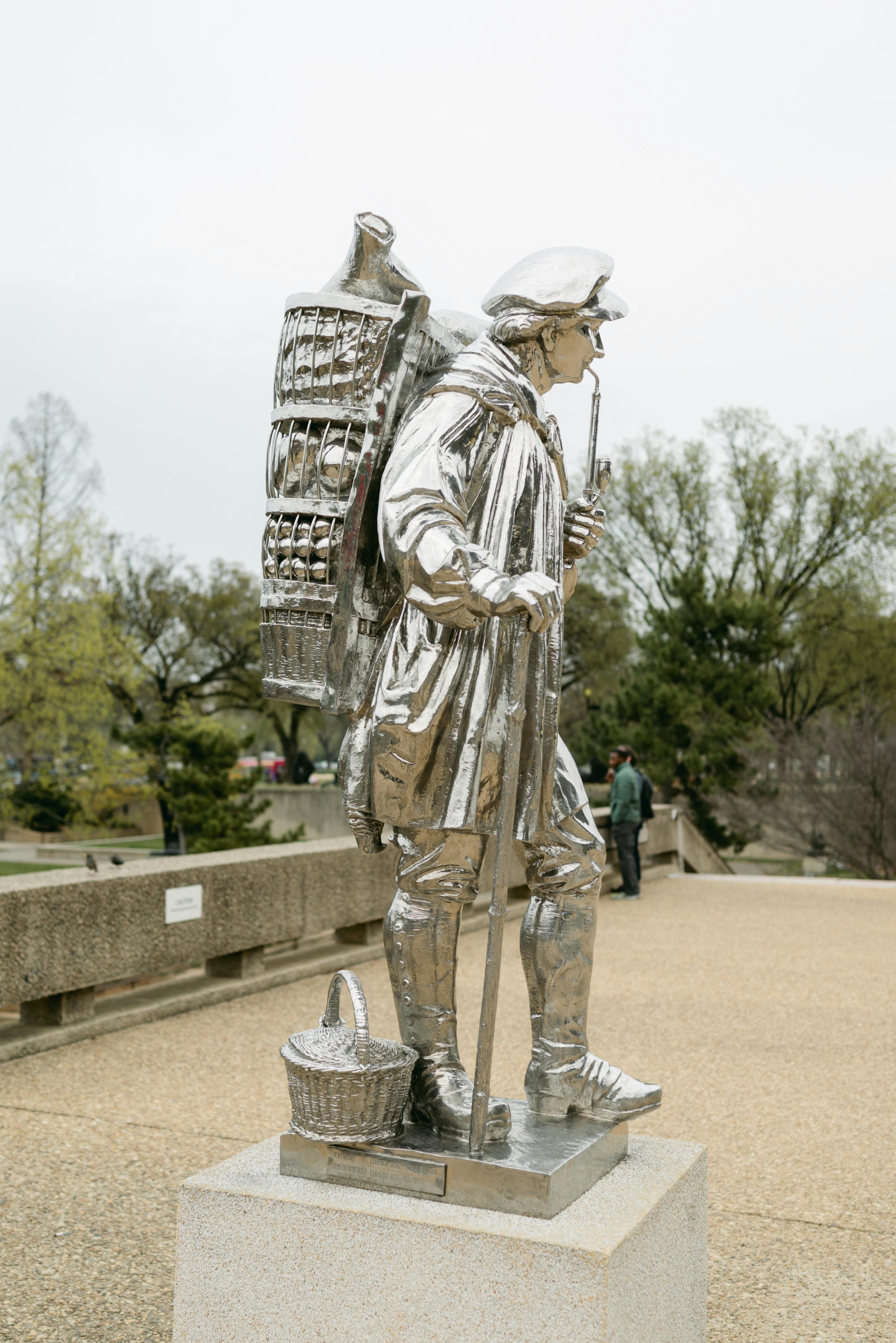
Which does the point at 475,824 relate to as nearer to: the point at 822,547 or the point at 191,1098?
the point at 191,1098

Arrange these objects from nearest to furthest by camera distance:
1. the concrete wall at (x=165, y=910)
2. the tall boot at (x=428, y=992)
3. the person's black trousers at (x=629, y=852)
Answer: the tall boot at (x=428, y=992) → the concrete wall at (x=165, y=910) → the person's black trousers at (x=629, y=852)

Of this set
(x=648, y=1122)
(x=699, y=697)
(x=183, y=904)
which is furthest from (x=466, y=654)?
(x=699, y=697)

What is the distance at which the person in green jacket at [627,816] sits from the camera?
39.9 ft

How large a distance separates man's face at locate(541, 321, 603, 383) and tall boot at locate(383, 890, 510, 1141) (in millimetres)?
1285

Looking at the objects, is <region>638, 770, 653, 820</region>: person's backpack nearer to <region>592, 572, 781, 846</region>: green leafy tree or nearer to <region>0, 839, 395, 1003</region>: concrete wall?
<region>0, 839, 395, 1003</region>: concrete wall

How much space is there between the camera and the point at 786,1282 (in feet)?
11.4

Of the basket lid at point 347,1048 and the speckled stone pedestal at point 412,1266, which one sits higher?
the basket lid at point 347,1048

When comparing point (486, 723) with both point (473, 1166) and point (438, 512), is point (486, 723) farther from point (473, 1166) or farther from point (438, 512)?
point (473, 1166)

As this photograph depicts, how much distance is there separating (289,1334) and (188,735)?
13490 millimetres

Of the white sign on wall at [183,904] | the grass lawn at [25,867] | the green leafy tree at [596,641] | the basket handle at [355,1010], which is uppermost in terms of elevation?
the green leafy tree at [596,641]

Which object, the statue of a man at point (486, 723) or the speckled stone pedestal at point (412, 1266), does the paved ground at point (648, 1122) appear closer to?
the speckled stone pedestal at point (412, 1266)

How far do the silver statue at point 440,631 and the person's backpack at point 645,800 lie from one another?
955cm

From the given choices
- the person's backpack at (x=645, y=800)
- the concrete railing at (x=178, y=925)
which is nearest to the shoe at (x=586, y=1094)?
the concrete railing at (x=178, y=925)

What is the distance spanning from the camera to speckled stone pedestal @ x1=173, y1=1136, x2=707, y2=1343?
2.43 meters
